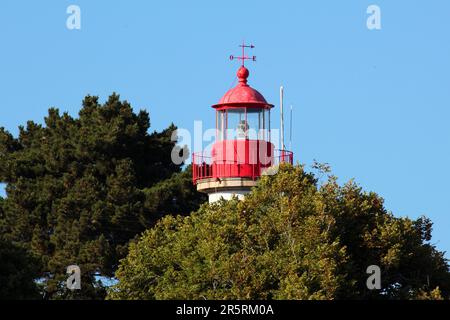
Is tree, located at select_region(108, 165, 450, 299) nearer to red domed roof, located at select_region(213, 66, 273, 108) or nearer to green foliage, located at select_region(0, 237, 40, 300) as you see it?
green foliage, located at select_region(0, 237, 40, 300)

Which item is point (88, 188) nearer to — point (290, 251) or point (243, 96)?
point (243, 96)

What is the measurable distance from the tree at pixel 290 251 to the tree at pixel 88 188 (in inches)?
512

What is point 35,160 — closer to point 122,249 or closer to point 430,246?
point 122,249

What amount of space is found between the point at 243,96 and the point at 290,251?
38.9 ft

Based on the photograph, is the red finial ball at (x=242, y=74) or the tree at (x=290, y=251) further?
the red finial ball at (x=242, y=74)

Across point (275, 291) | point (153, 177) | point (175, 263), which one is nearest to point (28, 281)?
point (175, 263)

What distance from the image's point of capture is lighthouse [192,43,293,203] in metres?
71.1

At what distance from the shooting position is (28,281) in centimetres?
6650

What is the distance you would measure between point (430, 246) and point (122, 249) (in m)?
17.0

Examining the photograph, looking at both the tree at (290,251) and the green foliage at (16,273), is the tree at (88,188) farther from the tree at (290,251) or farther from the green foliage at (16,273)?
the tree at (290,251)

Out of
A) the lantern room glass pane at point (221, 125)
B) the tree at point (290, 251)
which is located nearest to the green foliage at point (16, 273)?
the tree at point (290, 251)

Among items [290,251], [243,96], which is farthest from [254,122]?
[290,251]

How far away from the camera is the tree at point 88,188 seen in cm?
7981

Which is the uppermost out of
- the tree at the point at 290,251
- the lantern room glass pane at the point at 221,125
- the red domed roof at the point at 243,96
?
the red domed roof at the point at 243,96
